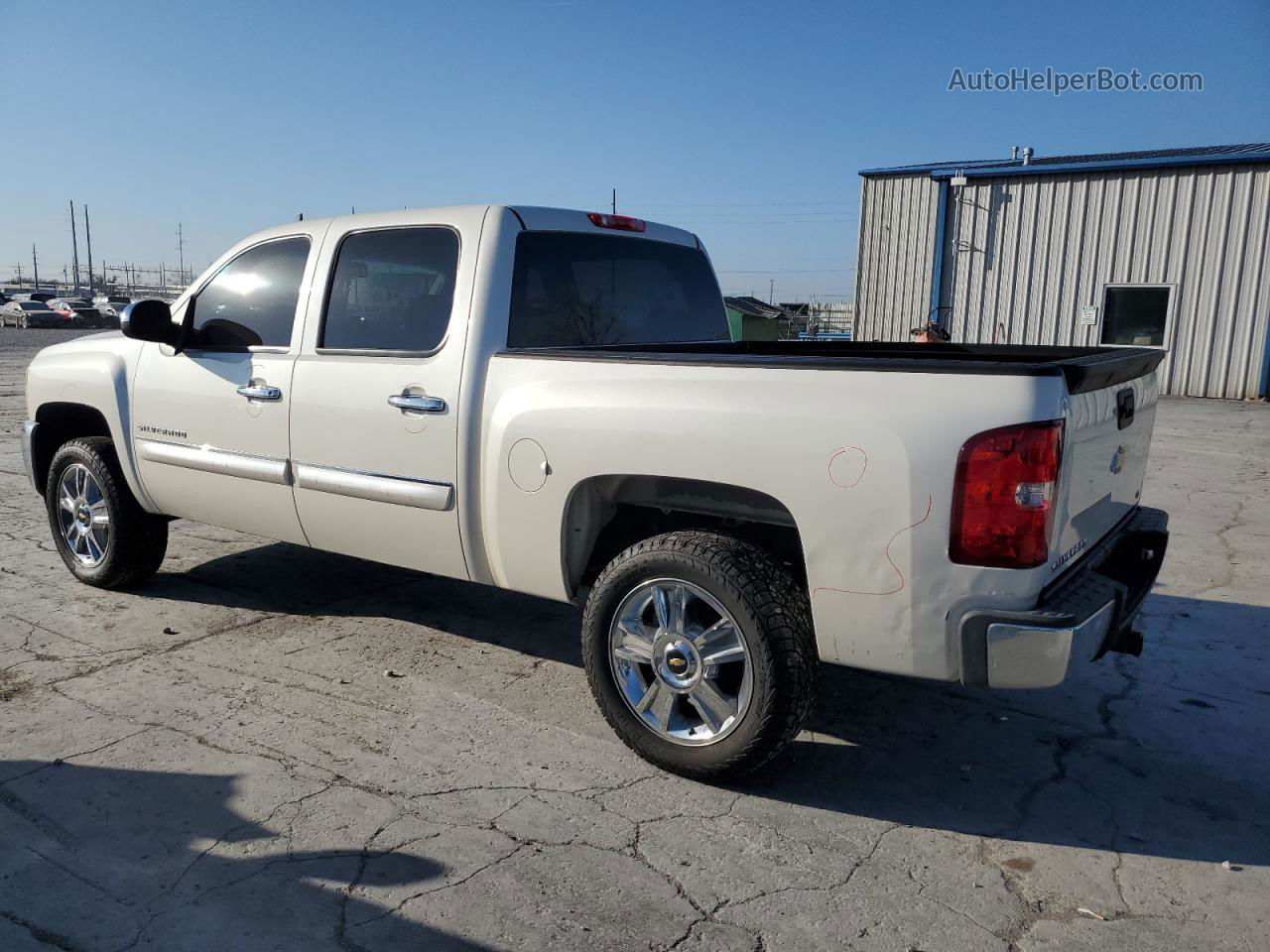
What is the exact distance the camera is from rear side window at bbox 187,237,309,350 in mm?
4539

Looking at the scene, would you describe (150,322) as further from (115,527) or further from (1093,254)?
(1093,254)

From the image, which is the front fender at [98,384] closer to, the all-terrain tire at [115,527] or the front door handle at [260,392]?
the all-terrain tire at [115,527]

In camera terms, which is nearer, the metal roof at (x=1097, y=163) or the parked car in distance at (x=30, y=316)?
the metal roof at (x=1097, y=163)

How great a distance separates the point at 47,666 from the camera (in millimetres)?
4266

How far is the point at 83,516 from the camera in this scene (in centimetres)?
539

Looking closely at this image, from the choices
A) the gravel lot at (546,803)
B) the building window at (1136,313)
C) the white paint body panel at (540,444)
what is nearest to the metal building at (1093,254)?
the building window at (1136,313)

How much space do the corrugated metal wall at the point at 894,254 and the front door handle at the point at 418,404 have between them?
62.4 feet

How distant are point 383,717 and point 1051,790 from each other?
8.14 feet

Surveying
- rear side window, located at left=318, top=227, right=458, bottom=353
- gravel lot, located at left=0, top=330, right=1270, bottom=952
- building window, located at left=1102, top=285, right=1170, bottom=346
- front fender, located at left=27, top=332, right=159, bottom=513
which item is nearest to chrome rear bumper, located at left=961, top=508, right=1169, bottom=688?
gravel lot, located at left=0, top=330, right=1270, bottom=952

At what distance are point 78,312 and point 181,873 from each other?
5637cm

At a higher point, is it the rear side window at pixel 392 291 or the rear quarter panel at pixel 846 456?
the rear side window at pixel 392 291

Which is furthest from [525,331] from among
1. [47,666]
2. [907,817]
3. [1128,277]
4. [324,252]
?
[1128,277]

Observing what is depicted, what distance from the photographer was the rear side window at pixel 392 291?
4000 millimetres

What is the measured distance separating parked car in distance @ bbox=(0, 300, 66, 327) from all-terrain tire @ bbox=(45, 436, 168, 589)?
166 ft
